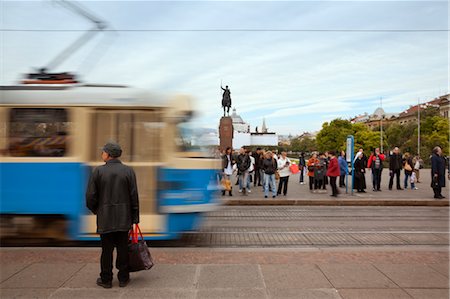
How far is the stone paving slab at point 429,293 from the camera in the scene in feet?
14.0

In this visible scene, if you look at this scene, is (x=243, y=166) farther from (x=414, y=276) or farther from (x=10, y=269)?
(x=10, y=269)

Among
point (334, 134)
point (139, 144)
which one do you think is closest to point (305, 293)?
point (139, 144)

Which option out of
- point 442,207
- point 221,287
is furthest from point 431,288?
point 442,207

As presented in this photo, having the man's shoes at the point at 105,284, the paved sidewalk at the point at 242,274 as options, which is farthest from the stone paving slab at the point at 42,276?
the man's shoes at the point at 105,284

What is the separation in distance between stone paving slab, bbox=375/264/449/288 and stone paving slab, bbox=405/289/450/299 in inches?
5.4

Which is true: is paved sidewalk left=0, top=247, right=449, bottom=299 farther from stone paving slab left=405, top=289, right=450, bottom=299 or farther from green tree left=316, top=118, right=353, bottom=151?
green tree left=316, top=118, right=353, bottom=151

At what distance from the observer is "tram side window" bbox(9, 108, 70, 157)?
6.79 meters

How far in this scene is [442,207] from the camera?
12.9 m

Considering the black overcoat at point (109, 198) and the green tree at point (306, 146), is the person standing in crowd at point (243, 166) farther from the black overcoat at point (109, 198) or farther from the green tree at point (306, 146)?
the green tree at point (306, 146)

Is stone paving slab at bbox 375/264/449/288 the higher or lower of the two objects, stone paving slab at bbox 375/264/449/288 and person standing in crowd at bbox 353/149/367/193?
the lower

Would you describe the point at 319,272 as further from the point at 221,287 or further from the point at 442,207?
the point at 442,207

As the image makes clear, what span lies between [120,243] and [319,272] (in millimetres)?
2533

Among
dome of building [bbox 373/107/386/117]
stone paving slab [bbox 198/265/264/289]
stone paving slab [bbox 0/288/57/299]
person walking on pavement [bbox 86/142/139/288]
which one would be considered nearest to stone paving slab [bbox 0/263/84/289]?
stone paving slab [bbox 0/288/57/299]

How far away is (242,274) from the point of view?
16.2ft
